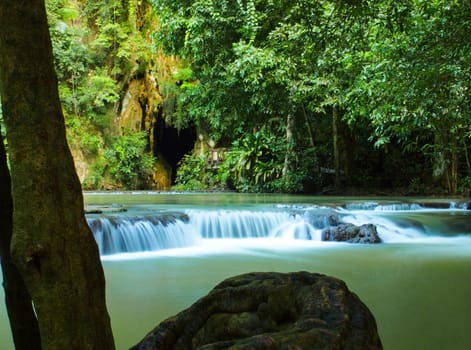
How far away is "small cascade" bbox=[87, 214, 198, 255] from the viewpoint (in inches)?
309

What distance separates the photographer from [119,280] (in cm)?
613

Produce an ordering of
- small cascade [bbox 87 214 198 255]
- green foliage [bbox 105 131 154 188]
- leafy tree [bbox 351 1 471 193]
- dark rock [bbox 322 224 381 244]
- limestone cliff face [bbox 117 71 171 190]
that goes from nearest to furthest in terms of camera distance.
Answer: leafy tree [bbox 351 1 471 193] → small cascade [bbox 87 214 198 255] → dark rock [bbox 322 224 381 244] → green foliage [bbox 105 131 154 188] → limestone cliff face [bbox 117 71 171 190]

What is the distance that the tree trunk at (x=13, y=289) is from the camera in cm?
A: 198

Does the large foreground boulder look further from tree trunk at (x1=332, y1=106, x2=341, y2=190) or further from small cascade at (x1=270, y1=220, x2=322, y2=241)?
tree trunk at (x1=332, y1=106, x2=341, y2=190)

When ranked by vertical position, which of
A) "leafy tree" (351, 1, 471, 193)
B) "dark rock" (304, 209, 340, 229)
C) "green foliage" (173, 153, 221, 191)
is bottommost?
"dark rock" (304, 209, 340, 229)

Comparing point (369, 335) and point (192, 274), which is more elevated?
point (369, 335)

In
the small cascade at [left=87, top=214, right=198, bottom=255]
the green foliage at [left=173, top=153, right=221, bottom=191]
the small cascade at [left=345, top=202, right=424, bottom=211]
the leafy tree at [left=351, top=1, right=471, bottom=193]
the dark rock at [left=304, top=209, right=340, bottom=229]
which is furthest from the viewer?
the green foliage at [left=173, top=153, right=221, bottom=191]

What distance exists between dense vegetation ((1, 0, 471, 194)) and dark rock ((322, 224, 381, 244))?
1892 millimetres

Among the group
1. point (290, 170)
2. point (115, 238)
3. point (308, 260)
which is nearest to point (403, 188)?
point (290, 170)

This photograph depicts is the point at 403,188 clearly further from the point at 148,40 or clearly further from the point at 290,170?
the point at 148,40

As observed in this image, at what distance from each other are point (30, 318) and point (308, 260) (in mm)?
5876

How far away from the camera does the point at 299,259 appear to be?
7.63 meters

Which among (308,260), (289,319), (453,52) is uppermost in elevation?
(453,52)

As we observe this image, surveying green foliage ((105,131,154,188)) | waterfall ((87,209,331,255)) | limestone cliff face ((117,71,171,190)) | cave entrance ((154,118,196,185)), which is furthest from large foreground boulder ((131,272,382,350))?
cave entrance ((154,118,196,185))
